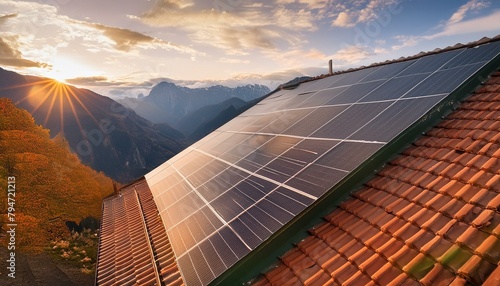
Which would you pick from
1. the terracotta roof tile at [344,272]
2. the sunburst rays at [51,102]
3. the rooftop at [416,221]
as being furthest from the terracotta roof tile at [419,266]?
the sunburst rays at [51,102]

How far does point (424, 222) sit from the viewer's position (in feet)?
12.6

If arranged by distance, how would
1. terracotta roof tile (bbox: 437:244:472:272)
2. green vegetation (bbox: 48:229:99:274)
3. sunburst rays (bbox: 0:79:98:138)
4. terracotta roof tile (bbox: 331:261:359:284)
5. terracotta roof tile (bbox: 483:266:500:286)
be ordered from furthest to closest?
sunburst rays (bbox: 0:79:98:138)
green vegetation (bbox: 48:229:99:274)
terracotta roof tile (bbox: 331:261:359:284)
terracotta roof tile (bbox: 437:244:472:272)
terracotta roof tile (bbox: 483:266:500:286)

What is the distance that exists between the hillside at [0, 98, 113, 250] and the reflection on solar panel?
2754 cm

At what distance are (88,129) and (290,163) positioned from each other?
181045 millimetres

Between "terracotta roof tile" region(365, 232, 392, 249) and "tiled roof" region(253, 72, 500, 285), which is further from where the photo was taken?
"terracotta roof tile" region(365, 232, 392, 249)

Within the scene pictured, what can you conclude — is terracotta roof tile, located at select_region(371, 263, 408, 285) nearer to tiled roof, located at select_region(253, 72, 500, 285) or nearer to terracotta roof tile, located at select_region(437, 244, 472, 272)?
tiled roof, located at select_region(253, 72, 500, 285)

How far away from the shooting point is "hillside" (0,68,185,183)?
14925 centimetres

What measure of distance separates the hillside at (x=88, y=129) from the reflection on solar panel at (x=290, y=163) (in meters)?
150

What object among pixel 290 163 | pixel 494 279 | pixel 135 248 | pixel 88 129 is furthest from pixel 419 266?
pixel 88 129

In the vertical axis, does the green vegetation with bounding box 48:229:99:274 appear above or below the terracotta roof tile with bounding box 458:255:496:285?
below

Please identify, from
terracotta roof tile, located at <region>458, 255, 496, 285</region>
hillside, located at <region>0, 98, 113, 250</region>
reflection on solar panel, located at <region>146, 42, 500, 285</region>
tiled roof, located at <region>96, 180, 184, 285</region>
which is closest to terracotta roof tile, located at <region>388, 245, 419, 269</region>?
terracotta roof tile, located at <region>458, 255, 496, 285</region>

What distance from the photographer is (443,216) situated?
12.3 ft

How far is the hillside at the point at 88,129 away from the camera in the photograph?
14925 centimetres

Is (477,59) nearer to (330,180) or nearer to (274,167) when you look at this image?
(330,180)
